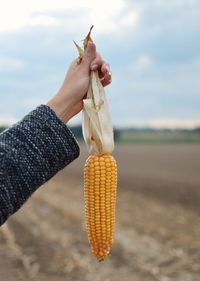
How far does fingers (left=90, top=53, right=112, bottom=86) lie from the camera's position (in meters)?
2.52

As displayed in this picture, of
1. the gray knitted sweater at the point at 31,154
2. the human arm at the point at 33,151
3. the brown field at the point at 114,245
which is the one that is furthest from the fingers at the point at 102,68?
the brown field at the point at 114,245

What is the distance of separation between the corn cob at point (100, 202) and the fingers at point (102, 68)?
1.28ft

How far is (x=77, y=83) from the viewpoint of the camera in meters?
2.40

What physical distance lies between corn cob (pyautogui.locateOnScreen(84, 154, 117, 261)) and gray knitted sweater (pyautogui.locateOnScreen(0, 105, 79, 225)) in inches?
10.2

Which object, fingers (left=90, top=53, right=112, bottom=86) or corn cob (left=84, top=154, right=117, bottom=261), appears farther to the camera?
A: fingers (left=90, top=53, right=112, bottom=86)

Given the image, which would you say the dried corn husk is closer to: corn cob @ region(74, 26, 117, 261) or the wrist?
corn cob @ region(74, 26, 117, 261)

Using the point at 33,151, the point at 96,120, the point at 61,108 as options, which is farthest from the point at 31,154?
the point at 96,120

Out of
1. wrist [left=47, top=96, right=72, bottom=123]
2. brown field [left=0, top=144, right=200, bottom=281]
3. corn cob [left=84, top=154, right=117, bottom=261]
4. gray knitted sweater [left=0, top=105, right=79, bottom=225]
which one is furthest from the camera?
brown field [left=0, top=144, right=200, bottom=281]

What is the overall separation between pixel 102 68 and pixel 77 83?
192 mm

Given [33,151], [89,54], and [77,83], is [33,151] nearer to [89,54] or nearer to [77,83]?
[77,83]

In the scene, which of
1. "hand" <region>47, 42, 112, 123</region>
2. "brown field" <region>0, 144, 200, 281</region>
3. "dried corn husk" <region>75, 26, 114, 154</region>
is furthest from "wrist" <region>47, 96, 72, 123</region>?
"brown field" <region>0, 144, 200, 281</region>

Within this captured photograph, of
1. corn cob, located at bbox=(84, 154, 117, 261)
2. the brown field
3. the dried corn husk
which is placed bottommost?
the brown field

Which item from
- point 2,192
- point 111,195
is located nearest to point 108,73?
point 111,195

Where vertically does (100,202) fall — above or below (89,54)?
below
